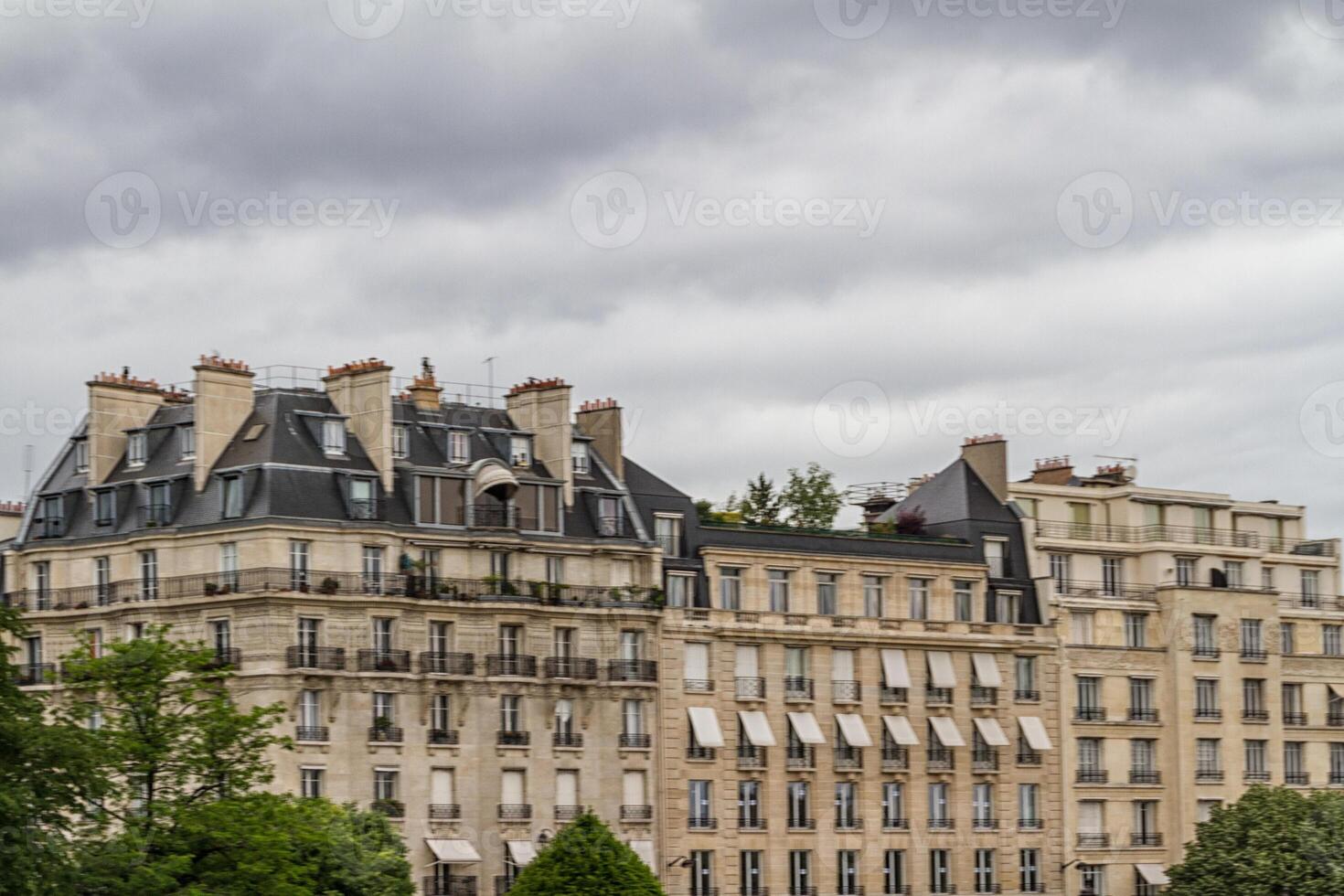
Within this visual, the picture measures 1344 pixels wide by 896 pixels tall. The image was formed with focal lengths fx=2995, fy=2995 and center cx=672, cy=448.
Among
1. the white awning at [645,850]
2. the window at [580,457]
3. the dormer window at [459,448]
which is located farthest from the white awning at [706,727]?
the dormer window at [459,448]

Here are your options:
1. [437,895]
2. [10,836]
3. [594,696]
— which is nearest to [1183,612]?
[594,696]

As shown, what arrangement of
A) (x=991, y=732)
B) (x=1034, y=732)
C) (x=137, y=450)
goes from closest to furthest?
(x=137, y=450), (x=991, y=732), (x=1034, y=732)

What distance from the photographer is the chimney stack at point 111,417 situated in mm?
99125

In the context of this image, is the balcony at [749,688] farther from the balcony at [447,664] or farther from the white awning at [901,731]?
the balcony at [447,664]

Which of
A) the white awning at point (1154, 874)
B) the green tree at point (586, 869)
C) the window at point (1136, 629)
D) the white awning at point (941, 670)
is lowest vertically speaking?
the white awning at point (1154, 874)

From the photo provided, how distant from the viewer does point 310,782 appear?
93062 millimetres

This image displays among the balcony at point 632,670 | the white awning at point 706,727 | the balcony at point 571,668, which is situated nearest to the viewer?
the balcony at point 571,668

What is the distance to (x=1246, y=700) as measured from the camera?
380 ft

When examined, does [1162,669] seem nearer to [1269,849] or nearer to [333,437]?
[1269,849]

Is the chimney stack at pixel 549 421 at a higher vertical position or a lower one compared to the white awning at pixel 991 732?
higher

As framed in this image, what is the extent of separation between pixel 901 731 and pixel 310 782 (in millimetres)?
23275

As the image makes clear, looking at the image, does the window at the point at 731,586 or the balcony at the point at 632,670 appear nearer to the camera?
the balcony at the point at 632,670

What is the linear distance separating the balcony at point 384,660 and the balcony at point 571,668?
5.38m

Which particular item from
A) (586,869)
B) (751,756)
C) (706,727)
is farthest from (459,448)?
(586,869)
